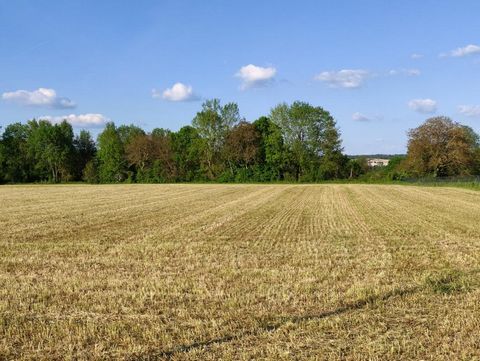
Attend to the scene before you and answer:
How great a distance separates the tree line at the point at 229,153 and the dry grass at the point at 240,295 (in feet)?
215

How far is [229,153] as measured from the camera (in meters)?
89.4

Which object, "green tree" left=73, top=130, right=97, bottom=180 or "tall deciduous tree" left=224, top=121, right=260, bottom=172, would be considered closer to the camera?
"tall deciduous tree" left=224, top=121, right=260, bottom=172

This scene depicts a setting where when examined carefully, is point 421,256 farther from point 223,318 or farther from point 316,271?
point 223,318

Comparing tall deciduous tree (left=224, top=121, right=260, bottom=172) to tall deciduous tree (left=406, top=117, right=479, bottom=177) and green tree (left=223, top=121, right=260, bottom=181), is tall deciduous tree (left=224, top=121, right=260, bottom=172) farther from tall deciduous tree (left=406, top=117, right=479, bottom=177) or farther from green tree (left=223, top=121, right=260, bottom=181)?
tall deciduous tree (left=406, top=117, right=479, bottom=177)

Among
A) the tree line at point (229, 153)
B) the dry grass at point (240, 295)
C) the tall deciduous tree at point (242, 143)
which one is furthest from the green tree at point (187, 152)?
the dry grass at point (240, 295)

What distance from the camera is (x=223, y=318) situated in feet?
23.5

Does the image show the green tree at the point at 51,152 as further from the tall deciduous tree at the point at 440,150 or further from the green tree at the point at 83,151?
the tall deciduous tree at the point at 440,150

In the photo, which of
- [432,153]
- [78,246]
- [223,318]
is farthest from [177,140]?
[223,318]

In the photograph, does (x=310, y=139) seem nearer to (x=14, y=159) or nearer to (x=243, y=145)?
(x=243, y=145)

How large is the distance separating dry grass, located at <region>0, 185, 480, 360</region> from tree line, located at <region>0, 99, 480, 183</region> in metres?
65.6

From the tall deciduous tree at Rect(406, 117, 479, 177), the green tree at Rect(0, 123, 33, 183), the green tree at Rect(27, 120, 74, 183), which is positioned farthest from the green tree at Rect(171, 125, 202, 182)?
the tall deciduous tree at Rect(406, 117, 479, 177)

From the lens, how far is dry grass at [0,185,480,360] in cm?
609

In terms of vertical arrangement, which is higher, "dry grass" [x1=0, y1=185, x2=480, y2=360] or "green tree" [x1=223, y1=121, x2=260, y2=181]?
"green tree" [x1=223, y1=121, x2=260, y2=181]

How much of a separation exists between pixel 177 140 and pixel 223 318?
299 ft
